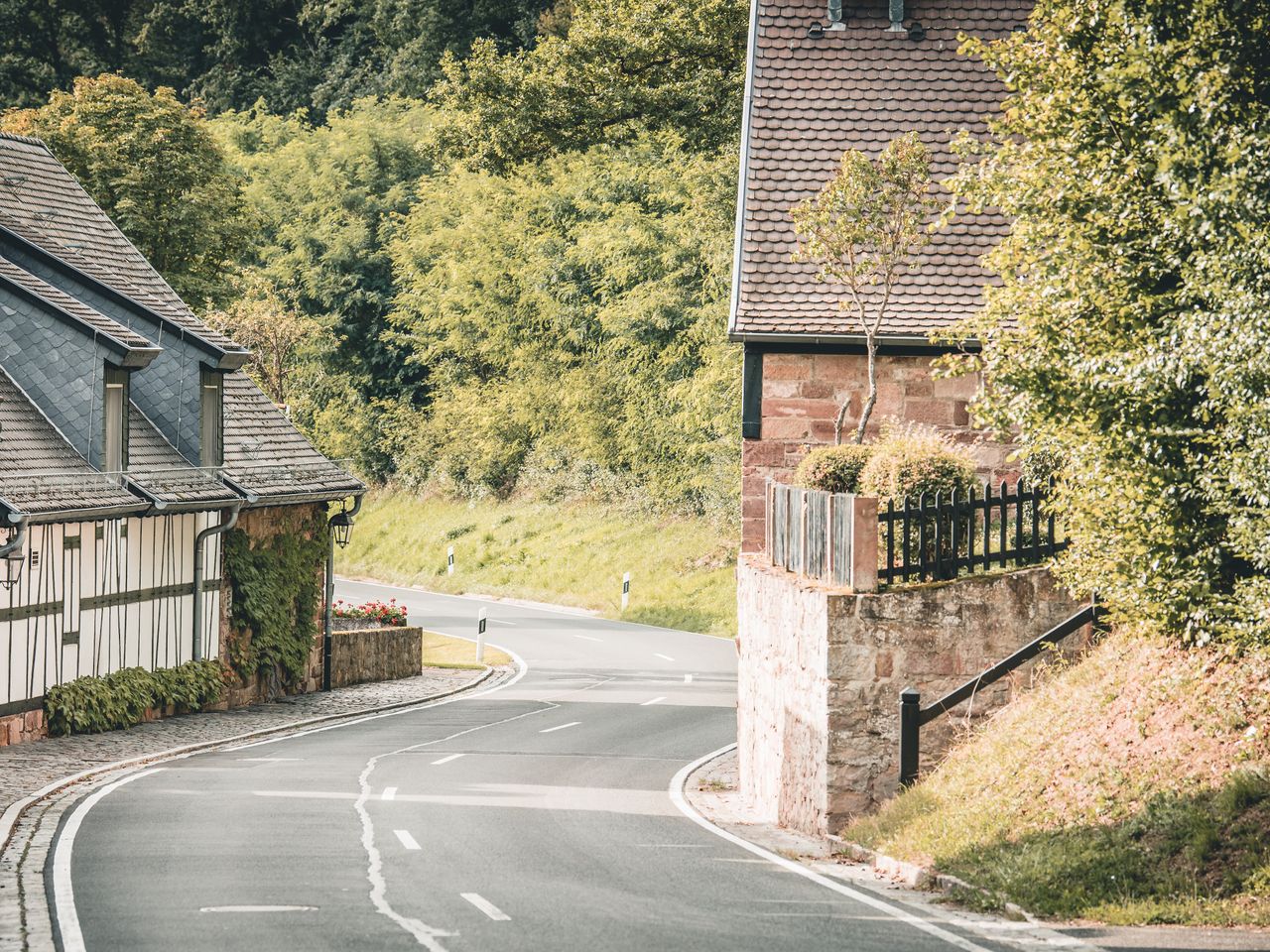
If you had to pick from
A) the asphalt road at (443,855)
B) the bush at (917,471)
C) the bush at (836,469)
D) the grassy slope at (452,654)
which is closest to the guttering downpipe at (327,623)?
the grassy slope at (452,654)

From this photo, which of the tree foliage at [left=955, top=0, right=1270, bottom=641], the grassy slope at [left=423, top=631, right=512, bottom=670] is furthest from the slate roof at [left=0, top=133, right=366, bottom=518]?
the tree foliage at [left=955, top=0, right=1270, bottom=641]

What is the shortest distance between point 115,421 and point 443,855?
41.8ft

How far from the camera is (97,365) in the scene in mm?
24094

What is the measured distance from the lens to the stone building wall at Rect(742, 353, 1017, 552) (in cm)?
2041

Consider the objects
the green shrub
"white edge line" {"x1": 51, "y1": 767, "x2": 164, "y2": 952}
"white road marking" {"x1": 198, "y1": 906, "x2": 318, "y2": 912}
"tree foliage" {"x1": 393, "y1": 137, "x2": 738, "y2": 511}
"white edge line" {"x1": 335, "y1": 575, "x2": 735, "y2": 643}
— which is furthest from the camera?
"tree foliage" {"x1": 393, "y1": 137, "x2": 738, "y2": 511}

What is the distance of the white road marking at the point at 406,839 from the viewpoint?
48.6 ft

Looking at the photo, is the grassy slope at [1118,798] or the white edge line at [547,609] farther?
the white edge line at [547,609]

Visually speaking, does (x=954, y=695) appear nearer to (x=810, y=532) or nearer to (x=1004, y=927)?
(x=810, y=532)

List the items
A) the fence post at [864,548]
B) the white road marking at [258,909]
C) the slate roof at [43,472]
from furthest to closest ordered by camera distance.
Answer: the slate roof at [43,472], the fence post at [864,548], the white road marking at [258,909]

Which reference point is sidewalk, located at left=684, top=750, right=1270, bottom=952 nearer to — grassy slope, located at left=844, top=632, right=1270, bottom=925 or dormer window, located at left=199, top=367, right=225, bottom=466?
grassy slope, located at left=844, top=632, right=1270, bottom=925

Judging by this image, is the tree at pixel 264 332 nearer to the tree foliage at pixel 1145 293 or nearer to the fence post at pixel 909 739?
the fence post at pixel 909 739

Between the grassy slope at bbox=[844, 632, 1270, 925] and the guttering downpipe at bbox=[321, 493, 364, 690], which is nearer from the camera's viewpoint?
the grassy slope at bbox=[844, 632, 1270, 925]

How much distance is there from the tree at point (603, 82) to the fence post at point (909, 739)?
21.5 metres

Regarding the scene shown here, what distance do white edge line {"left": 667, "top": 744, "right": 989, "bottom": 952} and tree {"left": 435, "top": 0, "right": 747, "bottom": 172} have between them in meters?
17.5
